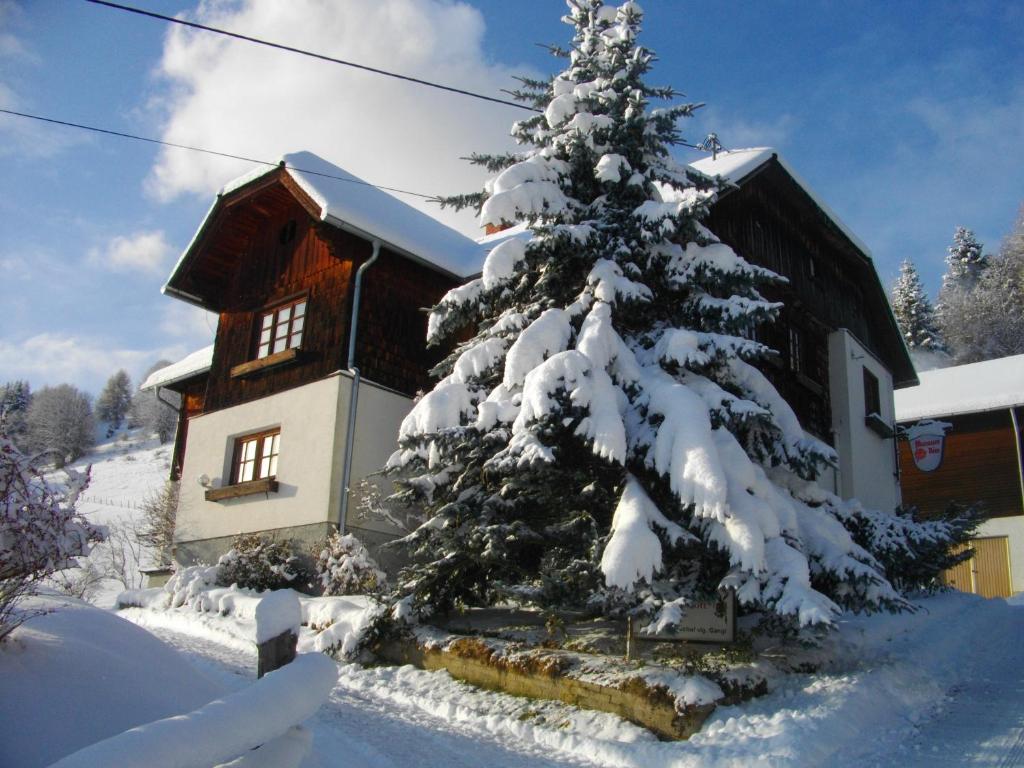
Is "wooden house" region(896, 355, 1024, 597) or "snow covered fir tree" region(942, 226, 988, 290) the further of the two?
"snow covered fir tree" region(942, 226, 988, 290)

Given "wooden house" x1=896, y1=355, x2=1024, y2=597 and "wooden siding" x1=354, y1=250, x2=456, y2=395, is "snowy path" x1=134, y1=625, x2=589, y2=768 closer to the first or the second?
"wooden siding" x1=354, y1=250, x2=456, y2=395

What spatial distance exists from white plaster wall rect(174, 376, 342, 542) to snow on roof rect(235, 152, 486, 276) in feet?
8.59

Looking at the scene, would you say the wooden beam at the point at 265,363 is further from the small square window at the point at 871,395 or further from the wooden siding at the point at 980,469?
the wooden siding at the point at 980,469

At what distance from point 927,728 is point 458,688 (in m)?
4.19

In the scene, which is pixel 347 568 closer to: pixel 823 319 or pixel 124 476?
pixel 823 319

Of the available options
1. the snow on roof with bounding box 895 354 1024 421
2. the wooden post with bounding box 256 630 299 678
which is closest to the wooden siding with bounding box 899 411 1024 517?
the snow on roof with bounding box 895 354 1024 421

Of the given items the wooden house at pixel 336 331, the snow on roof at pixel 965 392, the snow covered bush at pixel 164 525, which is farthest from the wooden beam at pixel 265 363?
the snow on roof at pixel 965 392

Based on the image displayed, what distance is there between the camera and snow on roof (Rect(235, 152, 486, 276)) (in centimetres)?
1416

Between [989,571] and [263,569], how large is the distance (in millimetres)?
20344

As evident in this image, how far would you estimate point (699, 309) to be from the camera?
30.5 feet

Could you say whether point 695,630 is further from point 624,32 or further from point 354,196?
point 354,196

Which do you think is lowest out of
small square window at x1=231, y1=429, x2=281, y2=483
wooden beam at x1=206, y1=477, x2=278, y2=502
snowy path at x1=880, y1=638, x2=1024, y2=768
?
snowy path at x1=880, y1=638, x2=1024, y2=768

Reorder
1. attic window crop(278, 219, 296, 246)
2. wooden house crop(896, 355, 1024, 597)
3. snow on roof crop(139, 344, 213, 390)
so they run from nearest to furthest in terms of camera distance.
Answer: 1. attic window crop(278, 219, 296, 246)
2. snow on roof crop(139, 344, 213, 390)
3. wooden house crop(896, 355, 1024, 597)

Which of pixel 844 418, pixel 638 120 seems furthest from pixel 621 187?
pixel 844 418
